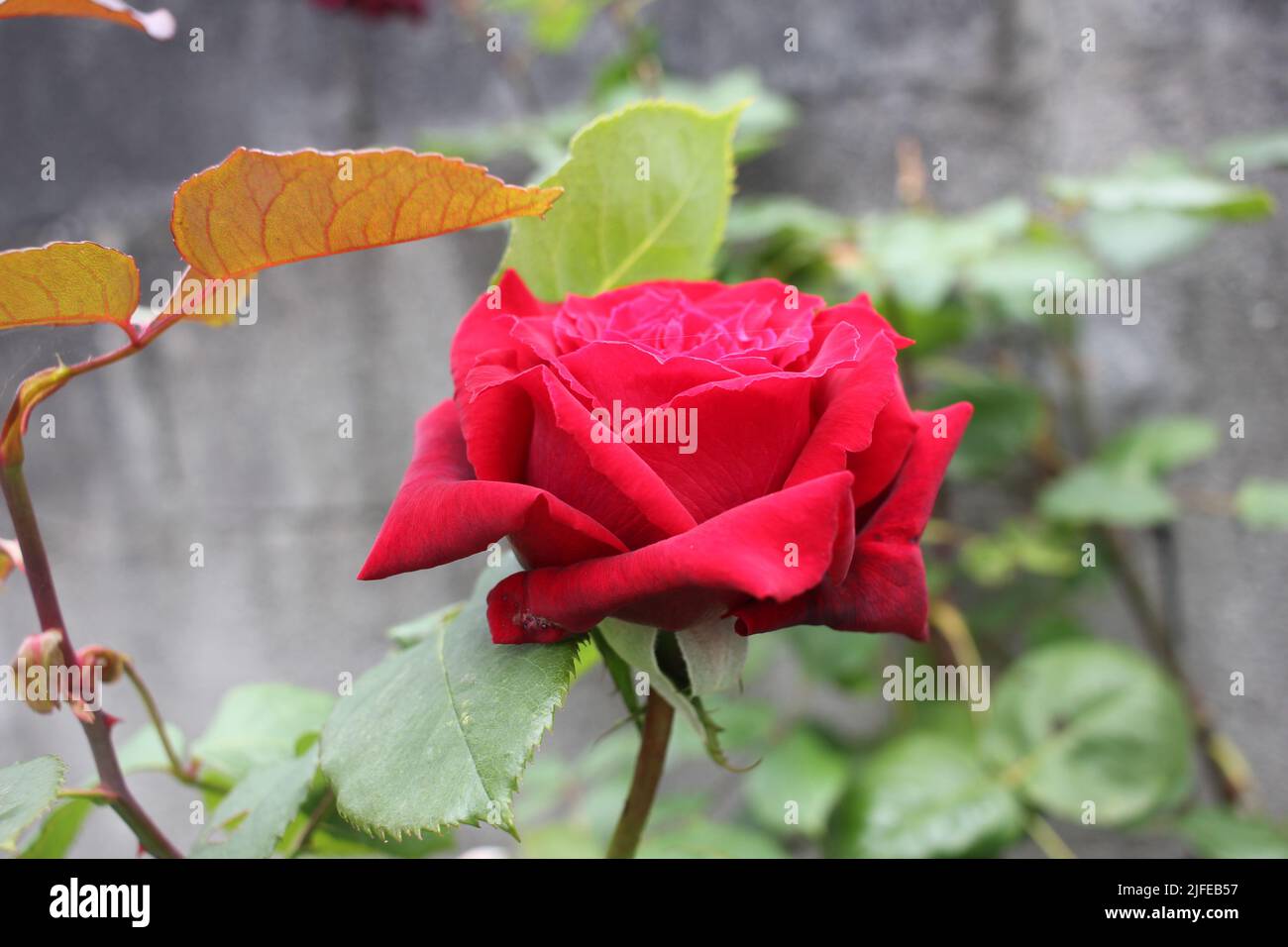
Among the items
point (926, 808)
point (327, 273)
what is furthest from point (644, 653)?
point (327, 273)

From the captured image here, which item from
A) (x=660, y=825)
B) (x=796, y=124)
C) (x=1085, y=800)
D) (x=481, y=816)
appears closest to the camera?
(x=481, y=816)

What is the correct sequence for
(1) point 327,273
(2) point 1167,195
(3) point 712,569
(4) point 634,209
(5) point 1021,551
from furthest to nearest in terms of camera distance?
(1) point 327,273, (5) point 1021,551, (2) point 1167,195, (4) point 634,209, (3) point 712,569

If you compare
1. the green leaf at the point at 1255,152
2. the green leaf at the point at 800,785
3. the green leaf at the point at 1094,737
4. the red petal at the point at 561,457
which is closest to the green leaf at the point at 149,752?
the red petal at the point at 561,457

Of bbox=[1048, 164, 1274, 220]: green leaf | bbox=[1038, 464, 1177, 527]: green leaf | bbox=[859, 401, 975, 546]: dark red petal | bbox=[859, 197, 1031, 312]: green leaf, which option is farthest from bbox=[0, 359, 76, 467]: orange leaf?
bbox=[1038, 464, 1177, 527]: green leaf

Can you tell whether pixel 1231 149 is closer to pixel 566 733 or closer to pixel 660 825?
pixel 660 825

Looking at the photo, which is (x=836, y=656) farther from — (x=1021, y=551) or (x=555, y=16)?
(x=555, y=16)

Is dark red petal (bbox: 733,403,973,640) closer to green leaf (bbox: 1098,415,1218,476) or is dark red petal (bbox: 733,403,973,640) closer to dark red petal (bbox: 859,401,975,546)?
dark red petal (bbox: 859,401,975,546)
